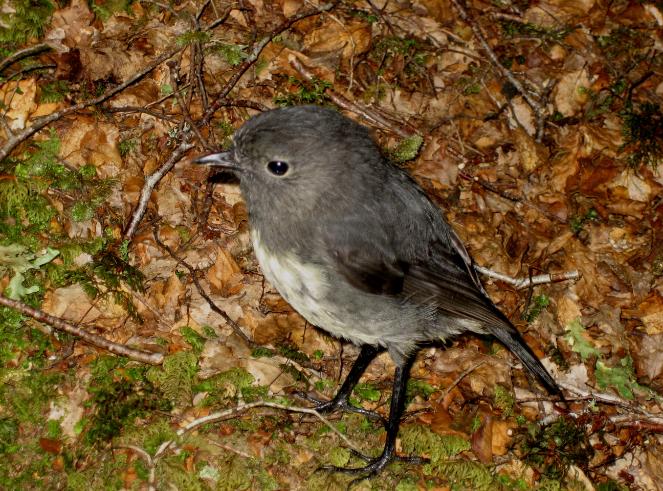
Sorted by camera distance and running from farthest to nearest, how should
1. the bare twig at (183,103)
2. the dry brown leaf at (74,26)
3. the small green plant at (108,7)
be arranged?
the small green plant at (108,7) → the dry brown leaf at (74,26) → the bare twig at (183,103)

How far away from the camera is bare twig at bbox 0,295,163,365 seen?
4395 mm

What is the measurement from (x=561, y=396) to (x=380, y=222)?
7.35 ft

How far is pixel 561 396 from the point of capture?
5129 millimetres

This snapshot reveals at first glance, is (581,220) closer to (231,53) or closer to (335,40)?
(335,40)

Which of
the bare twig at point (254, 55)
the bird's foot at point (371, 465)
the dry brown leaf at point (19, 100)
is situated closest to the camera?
the bird's foot at point (371, 465)

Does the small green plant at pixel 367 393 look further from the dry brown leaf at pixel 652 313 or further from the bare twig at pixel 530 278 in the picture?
the dry brown leaf at pixel 652 313

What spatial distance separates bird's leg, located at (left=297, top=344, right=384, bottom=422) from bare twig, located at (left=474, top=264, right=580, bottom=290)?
1.50 meters

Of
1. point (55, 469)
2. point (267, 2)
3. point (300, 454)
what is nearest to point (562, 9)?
point (267, 2)

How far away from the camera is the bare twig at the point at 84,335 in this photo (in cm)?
439

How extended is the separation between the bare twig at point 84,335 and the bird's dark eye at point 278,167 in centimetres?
164

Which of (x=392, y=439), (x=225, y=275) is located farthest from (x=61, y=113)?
(x=392, y=439)

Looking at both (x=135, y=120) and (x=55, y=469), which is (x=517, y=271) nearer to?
(x=135, y=120)

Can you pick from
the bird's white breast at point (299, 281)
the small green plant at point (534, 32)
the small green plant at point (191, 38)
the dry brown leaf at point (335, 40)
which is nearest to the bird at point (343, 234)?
the bird's white breast at point (299, 281)

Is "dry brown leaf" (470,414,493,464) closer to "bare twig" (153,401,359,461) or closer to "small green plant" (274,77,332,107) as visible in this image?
"bare twig" (153,401,359,461)
